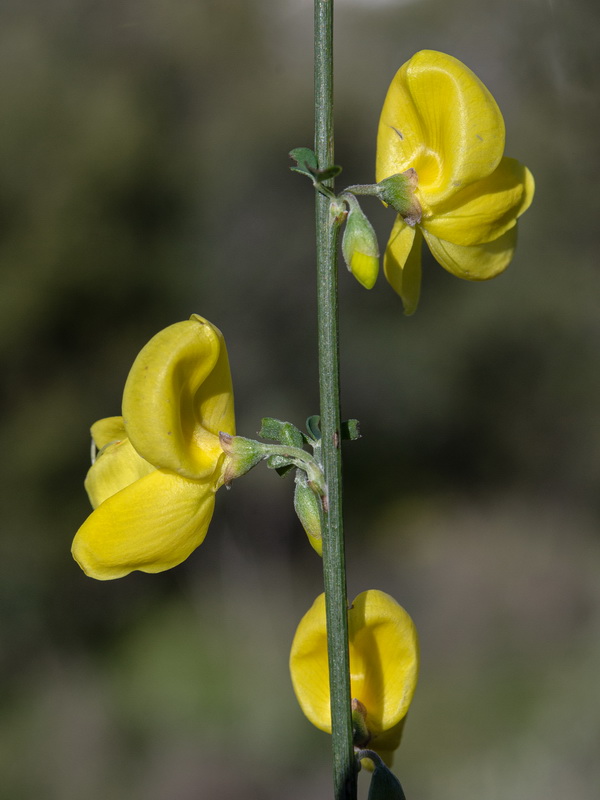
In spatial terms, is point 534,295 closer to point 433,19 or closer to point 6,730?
point 433,19

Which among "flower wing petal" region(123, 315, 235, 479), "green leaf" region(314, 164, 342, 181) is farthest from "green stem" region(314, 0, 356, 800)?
"flower wing petal" region(123, 315, 235, 479)

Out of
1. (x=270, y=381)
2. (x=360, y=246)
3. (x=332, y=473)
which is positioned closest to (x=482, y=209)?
(x=360, y=246)

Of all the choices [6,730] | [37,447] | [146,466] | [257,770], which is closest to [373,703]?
[146,466]

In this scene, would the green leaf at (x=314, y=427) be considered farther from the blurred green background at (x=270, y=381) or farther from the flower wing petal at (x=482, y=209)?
the blurred green background at (x=270, y=381)

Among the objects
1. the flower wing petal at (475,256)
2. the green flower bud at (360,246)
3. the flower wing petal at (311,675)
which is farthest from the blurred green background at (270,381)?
the green flower bud at (360,246)

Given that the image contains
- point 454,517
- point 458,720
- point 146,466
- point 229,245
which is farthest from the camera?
point 454,517

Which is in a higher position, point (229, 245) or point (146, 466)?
point (229, 245)
